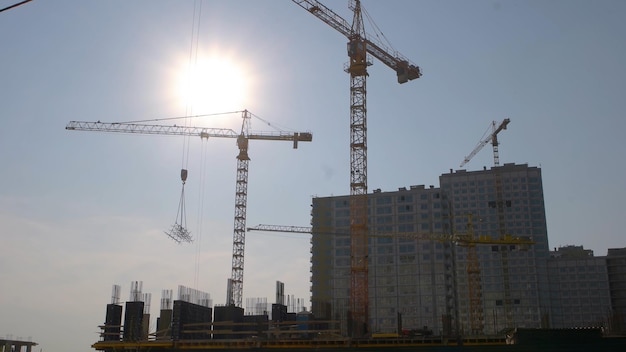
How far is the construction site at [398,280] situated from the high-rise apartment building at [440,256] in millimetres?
299

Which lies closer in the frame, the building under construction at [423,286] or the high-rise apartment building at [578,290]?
the building under construction at [423,286]

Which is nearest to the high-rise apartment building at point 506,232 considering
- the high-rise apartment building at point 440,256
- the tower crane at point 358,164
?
the high-rise apartment building at point 440,256

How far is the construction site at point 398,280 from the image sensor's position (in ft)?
260

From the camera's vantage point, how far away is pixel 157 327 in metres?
95.6

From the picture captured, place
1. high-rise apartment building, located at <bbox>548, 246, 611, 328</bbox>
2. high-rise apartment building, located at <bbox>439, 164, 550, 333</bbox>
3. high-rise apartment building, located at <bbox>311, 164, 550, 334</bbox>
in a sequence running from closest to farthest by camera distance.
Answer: high-rise apartment building, located at <bbox>311, 164, 550, 334</bbox>
high-rise apartment building, located at <bbox>439, 164, 550, 333</bbox>
high-rise apartment building, located at <bbox>548, 246, 611, 328</bbox>

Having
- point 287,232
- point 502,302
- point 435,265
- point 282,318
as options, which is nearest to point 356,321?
point 282,318

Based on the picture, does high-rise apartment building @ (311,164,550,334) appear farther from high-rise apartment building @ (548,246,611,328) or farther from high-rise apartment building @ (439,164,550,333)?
high-rise apartment building @ (548,246,611,328)

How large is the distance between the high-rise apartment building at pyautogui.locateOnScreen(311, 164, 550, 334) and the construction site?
0.30 m

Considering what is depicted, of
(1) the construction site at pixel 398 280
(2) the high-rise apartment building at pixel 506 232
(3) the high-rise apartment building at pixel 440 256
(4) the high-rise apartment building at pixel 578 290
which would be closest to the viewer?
(1) the construction site at pixel 398 280

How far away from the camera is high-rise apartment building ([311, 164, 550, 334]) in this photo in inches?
5965

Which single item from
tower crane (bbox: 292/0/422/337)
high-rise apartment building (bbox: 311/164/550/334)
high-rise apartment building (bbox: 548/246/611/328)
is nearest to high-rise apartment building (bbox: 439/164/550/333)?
high-rise apartment building (bbox: 311/164/550/334)

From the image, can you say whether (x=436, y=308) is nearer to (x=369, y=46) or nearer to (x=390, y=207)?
(x=390, y=207)

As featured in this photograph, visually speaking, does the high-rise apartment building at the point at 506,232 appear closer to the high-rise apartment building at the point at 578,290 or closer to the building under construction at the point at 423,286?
the building under construction at the point at 423,286

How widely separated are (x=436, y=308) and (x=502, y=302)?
34.8 meters
